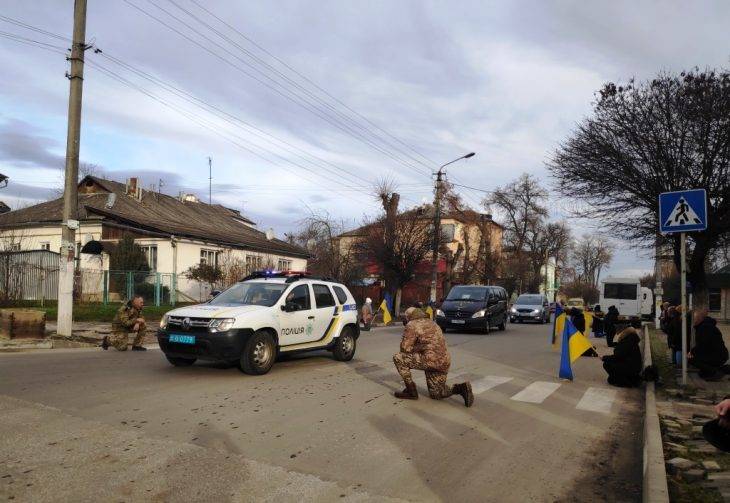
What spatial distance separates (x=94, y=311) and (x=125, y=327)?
901cm

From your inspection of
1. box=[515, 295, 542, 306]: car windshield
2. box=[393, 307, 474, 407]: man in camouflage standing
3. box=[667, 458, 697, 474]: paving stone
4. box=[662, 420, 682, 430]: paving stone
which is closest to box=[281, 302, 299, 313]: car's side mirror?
box=[393, 307, 474, 407]: man in camouflage standing

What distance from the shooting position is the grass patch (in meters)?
20.4

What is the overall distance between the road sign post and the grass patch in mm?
18058

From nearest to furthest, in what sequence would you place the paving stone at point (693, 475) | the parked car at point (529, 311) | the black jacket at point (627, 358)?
the paving stone at point (693, 475) < the black jacket at point (627, 358) < the parked car at point (529, 311)

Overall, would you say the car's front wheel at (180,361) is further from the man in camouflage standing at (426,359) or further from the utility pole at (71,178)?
the utility pole at (71,178)

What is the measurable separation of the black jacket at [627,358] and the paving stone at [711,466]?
15.7ft

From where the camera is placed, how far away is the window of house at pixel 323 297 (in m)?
11.5

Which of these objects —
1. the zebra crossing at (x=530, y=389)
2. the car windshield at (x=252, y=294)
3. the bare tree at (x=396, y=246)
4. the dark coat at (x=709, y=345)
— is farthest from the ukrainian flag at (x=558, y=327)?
the bare tree at (x=396, y=246)

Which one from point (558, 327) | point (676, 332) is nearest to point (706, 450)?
point (676, 332)

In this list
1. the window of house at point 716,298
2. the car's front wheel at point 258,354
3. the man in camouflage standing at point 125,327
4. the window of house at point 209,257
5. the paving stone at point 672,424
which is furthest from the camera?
the window of house at point 716,298

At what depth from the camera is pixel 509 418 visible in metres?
7.35

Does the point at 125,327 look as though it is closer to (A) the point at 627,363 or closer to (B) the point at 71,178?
(B) the point at 71,178

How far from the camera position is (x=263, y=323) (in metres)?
9.73

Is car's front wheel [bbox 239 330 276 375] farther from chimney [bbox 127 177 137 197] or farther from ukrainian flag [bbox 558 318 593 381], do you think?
chimney [bbox 127 177 137 197]
